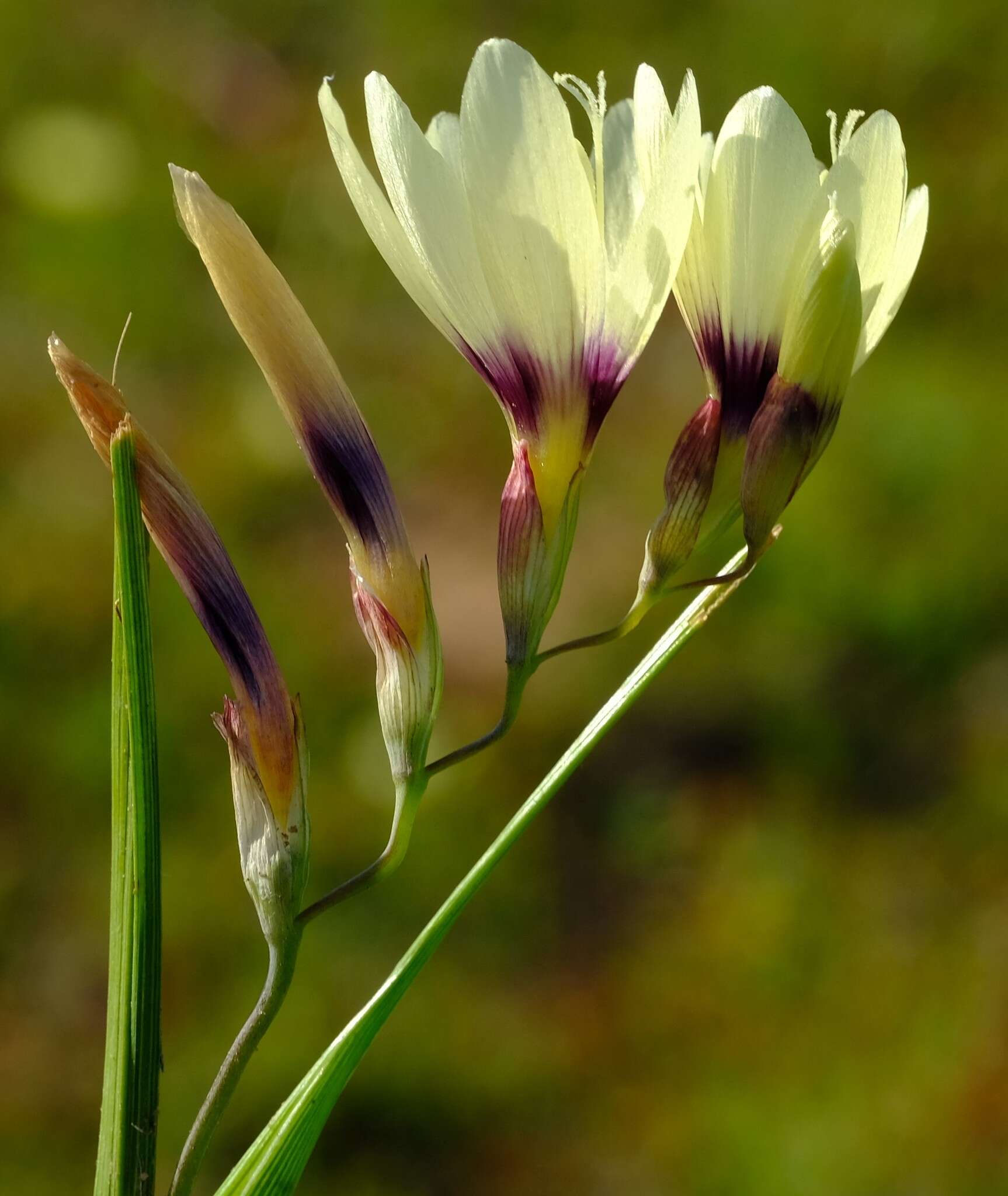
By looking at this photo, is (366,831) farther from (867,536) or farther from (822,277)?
(822,277)

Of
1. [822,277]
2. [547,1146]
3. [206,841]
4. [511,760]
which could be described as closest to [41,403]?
[206,841]

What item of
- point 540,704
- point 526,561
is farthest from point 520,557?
point 540,704

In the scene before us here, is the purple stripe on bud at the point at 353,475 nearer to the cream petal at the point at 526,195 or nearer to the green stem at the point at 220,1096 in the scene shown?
the cream petal at the point at 526,195

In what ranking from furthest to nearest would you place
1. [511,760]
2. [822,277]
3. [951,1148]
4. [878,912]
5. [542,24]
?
[542,24]
[511,760]
[878,912]
[951,1148]
[822,277]

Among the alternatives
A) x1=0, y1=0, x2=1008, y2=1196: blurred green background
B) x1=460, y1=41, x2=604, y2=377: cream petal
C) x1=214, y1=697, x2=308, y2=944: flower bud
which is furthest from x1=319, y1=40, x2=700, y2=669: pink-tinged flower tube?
x1=0, y1=0, x2=1008, y2=1196: blurred green background


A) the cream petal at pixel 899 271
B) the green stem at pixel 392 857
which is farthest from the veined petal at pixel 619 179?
the green stem at pixel 392 857

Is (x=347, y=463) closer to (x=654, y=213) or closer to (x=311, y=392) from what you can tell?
(x=311, y=392)
